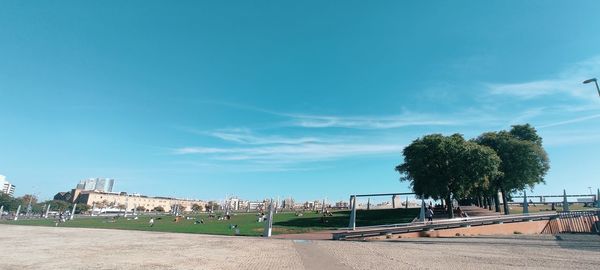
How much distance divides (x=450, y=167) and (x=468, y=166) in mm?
1923

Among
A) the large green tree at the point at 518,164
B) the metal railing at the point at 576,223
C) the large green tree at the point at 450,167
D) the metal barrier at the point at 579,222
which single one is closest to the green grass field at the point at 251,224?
the large green tree at the point at 450,167

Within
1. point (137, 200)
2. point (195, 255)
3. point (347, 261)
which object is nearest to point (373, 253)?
point (347, 261)

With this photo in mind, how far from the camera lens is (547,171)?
146 ft

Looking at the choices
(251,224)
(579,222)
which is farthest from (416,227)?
(251,224)

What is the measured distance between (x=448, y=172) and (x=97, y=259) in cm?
3472

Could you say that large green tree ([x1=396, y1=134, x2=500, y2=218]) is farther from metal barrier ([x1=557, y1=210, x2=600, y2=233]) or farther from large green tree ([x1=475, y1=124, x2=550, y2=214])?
metal barrier ([x1=557, y1=210, x2=600, y2=233])

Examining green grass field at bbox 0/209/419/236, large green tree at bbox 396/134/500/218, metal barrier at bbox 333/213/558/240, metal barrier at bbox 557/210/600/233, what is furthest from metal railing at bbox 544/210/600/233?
green grass field at bbox 0/209/419/236

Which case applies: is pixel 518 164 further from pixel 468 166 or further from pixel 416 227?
pixel 416 227

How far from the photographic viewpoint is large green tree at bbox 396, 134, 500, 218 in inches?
1398

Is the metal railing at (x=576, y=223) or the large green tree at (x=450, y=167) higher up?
the large green tree at (x=450, y=167)

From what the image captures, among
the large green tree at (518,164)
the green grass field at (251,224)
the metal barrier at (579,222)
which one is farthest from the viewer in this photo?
the large green tree at (518,164)

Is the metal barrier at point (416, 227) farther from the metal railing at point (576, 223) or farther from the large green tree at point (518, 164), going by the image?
the large green tree at point (518, 164)

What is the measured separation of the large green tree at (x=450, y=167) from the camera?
3550cm

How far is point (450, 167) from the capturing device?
36.8 meters
